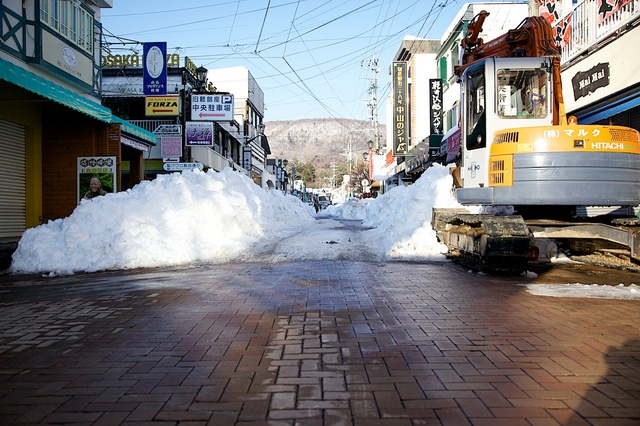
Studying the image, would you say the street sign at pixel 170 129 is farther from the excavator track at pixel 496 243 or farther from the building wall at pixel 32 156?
the excavator track at pixel 496 243

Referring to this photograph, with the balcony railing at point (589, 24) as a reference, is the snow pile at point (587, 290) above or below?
below

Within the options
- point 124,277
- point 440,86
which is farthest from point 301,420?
point 440,86

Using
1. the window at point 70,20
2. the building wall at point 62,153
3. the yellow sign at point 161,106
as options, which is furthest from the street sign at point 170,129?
the building wall at point 62,153

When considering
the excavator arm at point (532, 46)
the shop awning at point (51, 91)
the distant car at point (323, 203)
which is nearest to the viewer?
the excavator arm at point (532, 46)

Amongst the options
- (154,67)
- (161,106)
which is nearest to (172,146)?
(161,106)

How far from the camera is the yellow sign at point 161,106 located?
27.0 metres

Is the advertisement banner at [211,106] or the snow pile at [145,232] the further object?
the advertisement banner at [211,106]

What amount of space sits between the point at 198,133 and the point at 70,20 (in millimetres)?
13867

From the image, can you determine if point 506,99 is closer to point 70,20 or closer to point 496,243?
point 496,243

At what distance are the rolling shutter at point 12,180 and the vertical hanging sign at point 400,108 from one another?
27964mm

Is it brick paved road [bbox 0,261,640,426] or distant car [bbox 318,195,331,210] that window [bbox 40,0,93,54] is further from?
distant car [bbox 318,195,331,210]

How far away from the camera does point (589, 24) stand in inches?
495

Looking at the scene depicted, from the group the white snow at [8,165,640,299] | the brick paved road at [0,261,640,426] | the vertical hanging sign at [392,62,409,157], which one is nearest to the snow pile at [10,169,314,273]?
the white snow at [8,165,640,299]

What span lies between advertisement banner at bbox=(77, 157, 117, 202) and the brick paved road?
20.8 feet
